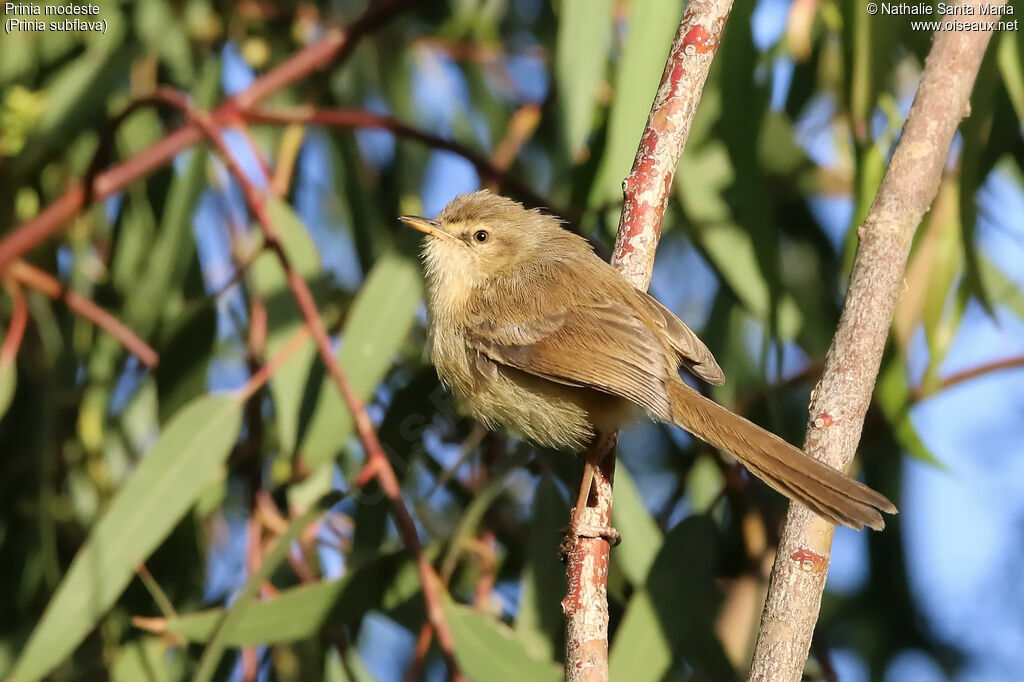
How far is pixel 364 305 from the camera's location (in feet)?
11.1

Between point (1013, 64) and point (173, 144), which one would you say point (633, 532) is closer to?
point (1013, 64)

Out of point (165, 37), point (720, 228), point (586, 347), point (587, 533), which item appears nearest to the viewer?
point (587, 533)

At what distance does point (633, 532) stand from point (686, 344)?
59cm

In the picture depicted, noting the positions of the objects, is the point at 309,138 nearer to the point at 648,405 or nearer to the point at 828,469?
the point at 648,405

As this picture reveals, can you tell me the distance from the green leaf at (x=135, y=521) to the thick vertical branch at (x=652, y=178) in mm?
1184

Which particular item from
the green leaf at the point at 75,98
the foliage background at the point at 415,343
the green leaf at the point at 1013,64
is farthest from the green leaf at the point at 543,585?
the green leaf at the point at 75,98

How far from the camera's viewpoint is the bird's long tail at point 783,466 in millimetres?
2186

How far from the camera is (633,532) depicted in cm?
312

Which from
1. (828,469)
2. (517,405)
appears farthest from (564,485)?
(828,469)

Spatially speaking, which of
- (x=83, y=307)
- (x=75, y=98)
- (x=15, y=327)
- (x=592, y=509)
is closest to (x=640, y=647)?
(x=592, y=509)

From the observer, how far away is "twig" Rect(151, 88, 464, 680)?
2877 mm

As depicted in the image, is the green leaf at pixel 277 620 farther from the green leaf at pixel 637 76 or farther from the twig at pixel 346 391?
the green leaf at pixel 637 76

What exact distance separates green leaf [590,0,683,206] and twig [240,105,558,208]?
1.56 ft

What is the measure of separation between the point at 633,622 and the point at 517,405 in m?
0.61
